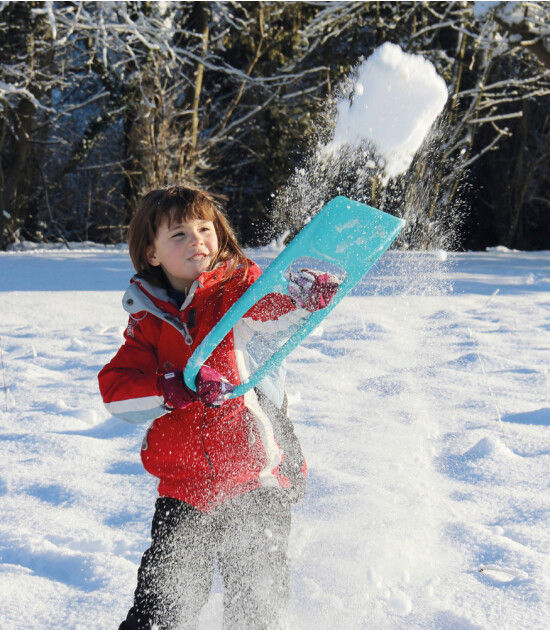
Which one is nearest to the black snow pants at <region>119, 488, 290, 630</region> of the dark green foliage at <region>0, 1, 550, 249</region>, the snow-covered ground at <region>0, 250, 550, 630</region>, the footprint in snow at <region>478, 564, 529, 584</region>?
the snow-covered ground at <region>0, 250, 550, 630</region>

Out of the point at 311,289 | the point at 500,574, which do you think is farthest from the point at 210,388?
the point at 500,574

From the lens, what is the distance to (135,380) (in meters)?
1.52

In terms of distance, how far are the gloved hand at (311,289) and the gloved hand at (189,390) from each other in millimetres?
301

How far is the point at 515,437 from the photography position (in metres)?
2.57

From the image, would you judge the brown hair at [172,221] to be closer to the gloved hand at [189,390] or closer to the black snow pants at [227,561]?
the gloved hand at [189,390]

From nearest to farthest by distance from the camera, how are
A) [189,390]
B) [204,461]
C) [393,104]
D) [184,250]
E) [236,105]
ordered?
1. [189,390]
2. [204,461]
3. [184,250]
4. [393,104]
5. [236,105]

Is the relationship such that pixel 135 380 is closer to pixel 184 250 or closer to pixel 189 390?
pixel 189 390

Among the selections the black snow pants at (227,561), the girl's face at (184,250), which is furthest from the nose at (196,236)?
the black snow pants at (227,561)

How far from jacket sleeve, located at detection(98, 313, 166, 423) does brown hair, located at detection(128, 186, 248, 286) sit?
156 mm

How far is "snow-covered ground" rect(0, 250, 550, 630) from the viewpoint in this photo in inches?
67.8

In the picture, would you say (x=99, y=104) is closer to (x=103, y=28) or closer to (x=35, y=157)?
(x=35, y=157)

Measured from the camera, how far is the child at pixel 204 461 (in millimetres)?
1543

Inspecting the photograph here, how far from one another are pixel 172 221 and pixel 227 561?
2.71ft

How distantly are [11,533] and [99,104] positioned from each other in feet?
39.7
